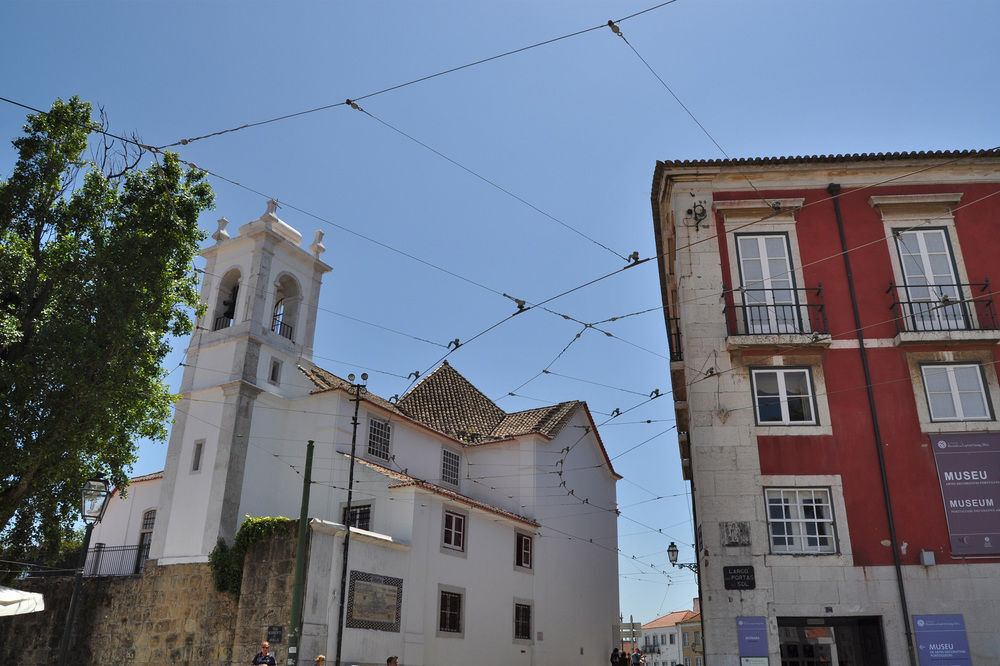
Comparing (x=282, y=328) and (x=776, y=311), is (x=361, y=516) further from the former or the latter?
(x=776, y=311)

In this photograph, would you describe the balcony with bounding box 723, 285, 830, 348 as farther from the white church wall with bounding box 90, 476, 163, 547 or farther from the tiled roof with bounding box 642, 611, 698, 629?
the tiled roof with bounding box 642, 611, 698, 629

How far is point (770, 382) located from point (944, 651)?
5.63 metres

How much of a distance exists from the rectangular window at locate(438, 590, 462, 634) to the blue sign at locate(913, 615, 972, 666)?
13219 mm

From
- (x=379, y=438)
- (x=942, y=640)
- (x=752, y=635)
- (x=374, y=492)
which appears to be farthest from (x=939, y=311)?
(x=379, y=438)

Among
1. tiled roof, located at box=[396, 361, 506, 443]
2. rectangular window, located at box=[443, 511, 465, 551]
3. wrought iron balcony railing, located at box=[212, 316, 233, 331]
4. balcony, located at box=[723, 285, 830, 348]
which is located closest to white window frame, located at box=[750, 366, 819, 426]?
balcony, located at box=[723, 285, 830, 348]

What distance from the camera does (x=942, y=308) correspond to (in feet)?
50.6

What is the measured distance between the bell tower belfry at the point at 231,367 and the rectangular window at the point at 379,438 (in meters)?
3.04

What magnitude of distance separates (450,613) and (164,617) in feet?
27.2

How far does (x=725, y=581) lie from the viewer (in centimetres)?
1372

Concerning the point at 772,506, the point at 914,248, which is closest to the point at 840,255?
the point at 914,248

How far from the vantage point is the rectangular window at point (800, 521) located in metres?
13.9

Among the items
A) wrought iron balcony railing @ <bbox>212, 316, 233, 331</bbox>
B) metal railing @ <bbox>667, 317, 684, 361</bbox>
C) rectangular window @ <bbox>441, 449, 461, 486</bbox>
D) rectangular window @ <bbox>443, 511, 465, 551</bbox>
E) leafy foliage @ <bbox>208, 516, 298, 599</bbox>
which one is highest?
wrought iron balcony railing @ <bbox>212, 316, 233, 331</bbox>

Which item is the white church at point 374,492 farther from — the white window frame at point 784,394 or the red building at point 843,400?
the white window frame at point 784,394

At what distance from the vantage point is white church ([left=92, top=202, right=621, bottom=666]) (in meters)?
20.5
